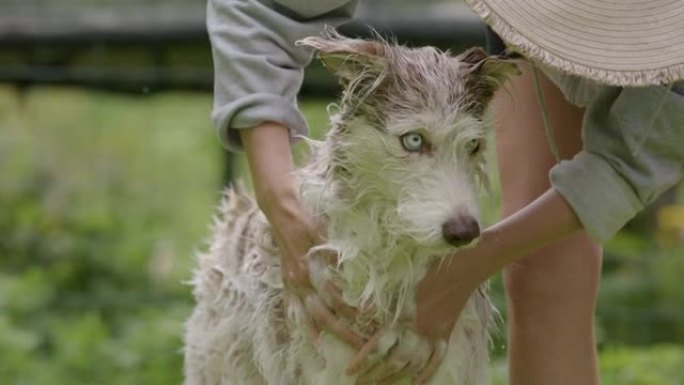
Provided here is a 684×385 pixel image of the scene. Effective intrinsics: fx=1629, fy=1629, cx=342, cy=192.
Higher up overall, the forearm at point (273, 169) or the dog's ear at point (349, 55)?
the dog's ear at point (349, 55)

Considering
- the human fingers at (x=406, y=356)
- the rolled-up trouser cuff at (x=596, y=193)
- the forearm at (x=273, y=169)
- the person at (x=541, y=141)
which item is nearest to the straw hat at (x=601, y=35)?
the person at (x=541, y=141)

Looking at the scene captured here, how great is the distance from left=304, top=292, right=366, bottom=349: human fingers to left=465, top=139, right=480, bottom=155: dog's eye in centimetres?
52

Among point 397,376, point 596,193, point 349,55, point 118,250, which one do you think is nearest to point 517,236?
point 596,193

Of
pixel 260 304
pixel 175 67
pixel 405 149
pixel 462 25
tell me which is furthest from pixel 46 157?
pixel 405 149

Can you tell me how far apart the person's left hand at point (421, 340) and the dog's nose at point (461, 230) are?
0.35m

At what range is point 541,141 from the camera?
3996mm

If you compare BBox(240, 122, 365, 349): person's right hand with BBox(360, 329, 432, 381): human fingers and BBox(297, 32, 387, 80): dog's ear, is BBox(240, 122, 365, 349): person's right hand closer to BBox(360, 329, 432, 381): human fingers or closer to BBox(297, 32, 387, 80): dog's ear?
BBox(360, 329, 432, 381): human fingers

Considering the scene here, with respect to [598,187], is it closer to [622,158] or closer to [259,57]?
[622,158]

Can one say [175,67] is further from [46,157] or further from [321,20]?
[321,20]

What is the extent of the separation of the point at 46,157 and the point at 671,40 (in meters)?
5.63

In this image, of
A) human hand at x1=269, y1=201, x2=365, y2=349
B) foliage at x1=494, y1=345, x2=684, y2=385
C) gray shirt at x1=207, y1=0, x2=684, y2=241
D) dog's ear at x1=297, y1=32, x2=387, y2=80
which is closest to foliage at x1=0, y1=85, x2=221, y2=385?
foliage at x1=494, y1=345, x2=684, y2=385

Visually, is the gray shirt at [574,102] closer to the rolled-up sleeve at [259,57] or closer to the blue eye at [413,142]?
the rolled-up sleeve at [259,57]

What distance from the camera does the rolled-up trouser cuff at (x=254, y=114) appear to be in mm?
3592

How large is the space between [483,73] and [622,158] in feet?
1.14
